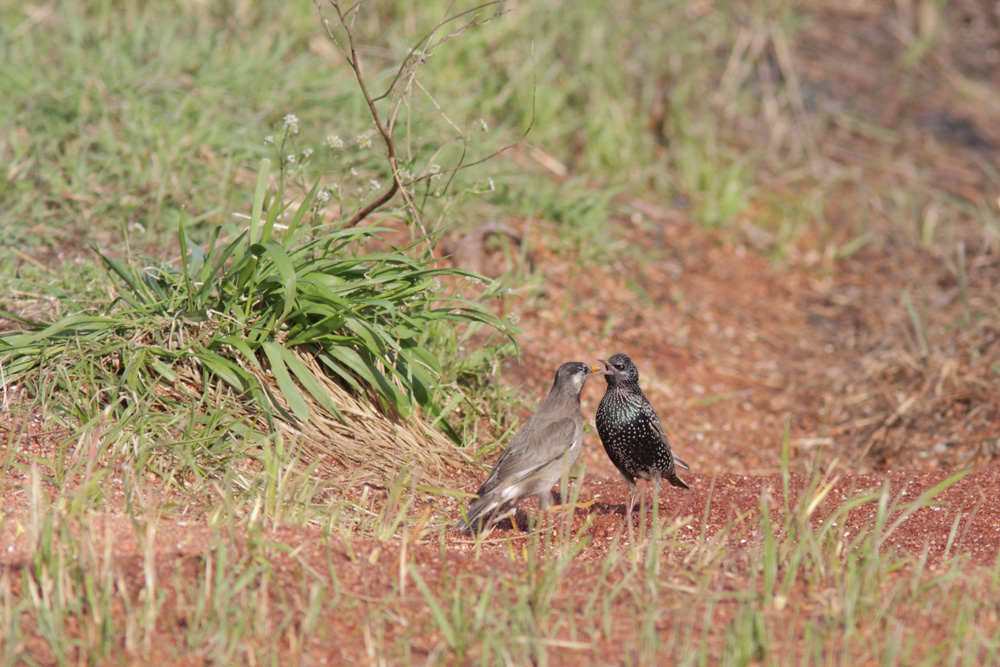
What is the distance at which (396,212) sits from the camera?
15.8 feet

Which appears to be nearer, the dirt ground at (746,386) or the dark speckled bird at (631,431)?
the dirt ground at (746,386)

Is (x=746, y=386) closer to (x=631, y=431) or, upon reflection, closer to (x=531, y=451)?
(x=631, y=431)

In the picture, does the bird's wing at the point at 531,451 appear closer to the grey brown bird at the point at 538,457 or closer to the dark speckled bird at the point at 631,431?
the grey brown bird at the point at 538,457

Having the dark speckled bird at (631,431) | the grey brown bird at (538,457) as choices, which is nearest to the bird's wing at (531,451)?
the grey brown bird at (538,457)

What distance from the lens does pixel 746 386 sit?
6.41 metres

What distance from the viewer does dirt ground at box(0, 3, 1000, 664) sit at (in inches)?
124

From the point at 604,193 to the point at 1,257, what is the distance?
370cm

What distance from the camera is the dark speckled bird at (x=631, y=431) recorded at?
173 inches

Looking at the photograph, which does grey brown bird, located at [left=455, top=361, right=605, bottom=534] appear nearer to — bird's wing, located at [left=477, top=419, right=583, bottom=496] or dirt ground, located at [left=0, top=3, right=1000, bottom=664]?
bird's wing, located at [left=477, top=419, right=583, bottom=496]

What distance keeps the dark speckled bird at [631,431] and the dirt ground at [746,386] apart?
0.20 m

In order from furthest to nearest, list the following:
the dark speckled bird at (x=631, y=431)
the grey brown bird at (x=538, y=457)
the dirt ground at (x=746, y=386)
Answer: the dark speckled bird at (x=631, y=431) < the grey brown bird at (x=538, y=457) < the dirt ground at (x=746, y=386)

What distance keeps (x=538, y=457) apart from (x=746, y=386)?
2.52 m

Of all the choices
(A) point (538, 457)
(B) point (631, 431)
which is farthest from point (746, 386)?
(A) point (538, 457)

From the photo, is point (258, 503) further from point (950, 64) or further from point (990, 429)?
point (950, 64)
